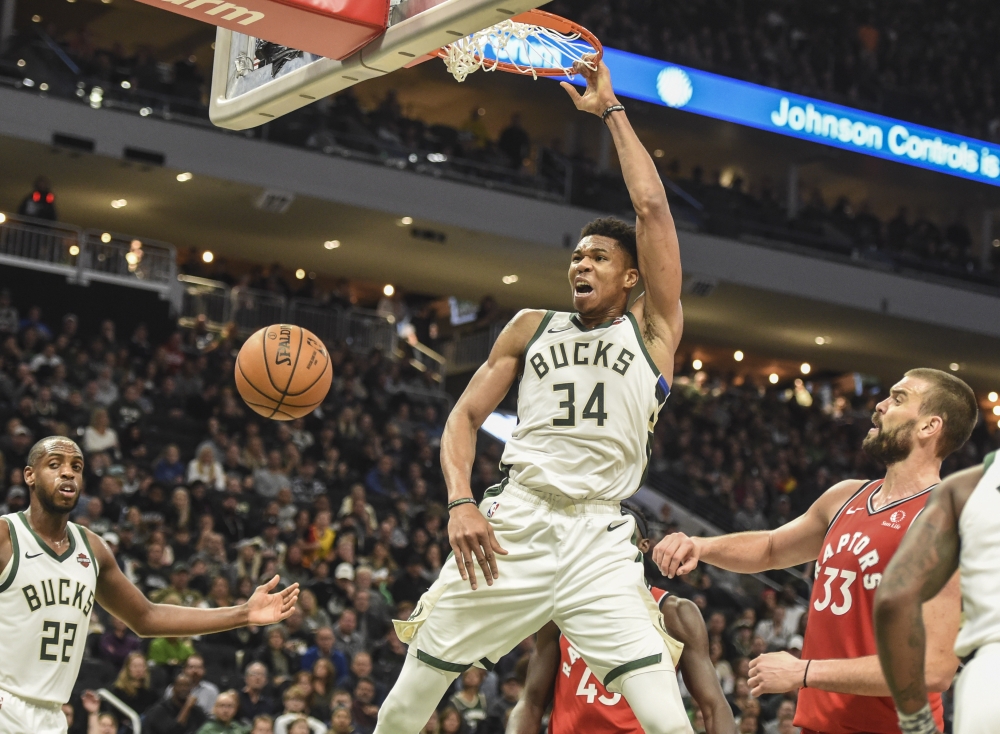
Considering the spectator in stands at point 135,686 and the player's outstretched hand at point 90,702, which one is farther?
the spectator in stands at point 135,686

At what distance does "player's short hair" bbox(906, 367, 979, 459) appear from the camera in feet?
15.0

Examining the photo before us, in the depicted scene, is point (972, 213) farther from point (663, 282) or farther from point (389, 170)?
point (663, 282)

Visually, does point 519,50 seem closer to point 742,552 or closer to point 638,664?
point 742,552

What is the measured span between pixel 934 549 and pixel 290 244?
776 inches

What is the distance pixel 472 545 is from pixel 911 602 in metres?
1.67

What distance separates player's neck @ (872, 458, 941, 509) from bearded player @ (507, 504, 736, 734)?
98cm

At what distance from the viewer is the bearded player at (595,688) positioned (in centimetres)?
529

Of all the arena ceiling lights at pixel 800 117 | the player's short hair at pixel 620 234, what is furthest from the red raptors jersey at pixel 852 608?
the arena ceiling lights at pixel 800 117

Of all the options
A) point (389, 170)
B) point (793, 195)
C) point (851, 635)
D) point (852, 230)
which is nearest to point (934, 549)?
point (851, 635)

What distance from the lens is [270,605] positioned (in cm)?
546

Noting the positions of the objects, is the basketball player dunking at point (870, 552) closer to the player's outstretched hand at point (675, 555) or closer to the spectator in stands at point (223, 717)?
the player's outstretched hand at point (675, 555)

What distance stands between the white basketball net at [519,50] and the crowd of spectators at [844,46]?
684 inches

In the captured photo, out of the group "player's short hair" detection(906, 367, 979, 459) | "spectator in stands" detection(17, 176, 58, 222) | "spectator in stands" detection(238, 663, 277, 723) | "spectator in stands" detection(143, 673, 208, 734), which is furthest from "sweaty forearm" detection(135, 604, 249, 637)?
"spectator in stands" detection(17, 176, 58, 222)

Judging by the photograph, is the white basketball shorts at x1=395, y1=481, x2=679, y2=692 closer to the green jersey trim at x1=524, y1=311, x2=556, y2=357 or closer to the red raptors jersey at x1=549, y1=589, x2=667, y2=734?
the green jersey trim at x1=524, y1=311, x2=556, y2=357
